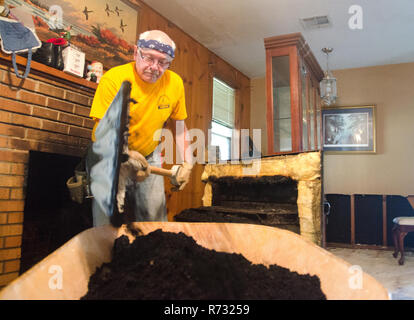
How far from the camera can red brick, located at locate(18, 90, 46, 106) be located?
1.99 meters

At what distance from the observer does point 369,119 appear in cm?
496

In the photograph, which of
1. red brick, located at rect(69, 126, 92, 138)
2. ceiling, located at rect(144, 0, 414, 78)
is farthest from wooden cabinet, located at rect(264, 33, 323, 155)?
red brick, located at rect(69, 126, 92, 138)

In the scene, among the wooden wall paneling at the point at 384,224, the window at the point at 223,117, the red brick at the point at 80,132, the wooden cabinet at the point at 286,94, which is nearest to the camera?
the red brick at the point at 80,132

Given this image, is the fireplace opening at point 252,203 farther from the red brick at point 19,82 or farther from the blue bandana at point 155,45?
the red brick at point 19,82

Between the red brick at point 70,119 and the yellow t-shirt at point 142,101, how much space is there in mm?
857

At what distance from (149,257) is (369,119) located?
4941 mm

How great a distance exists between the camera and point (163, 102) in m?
1.70

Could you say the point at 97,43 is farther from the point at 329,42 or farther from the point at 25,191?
the point at 329,42

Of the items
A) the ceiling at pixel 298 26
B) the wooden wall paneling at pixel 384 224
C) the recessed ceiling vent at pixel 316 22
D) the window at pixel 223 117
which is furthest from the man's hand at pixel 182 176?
the wooden wall paneling at pixel 384 224

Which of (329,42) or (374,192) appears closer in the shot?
(329,42)

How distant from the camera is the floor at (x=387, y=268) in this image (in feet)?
8.11

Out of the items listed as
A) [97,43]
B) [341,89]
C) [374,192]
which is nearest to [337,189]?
[374,192]
